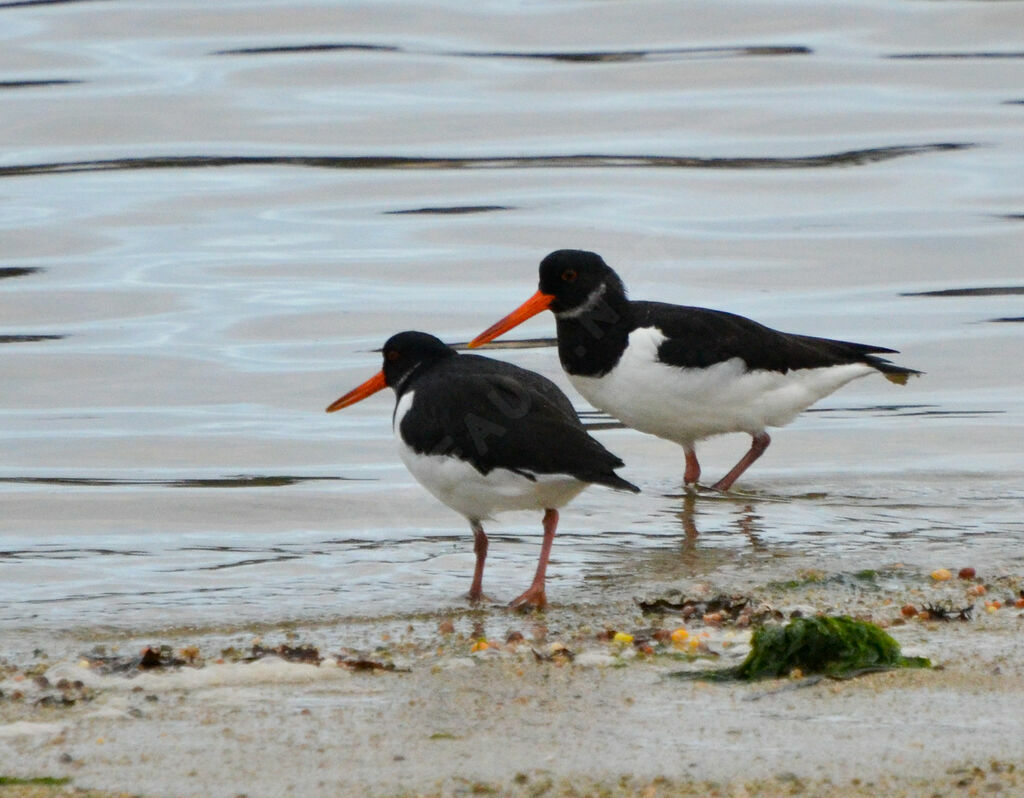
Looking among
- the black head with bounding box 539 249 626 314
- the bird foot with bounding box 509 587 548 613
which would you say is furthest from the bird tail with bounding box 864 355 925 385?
the bird foot with bounding box 509 587 548 613

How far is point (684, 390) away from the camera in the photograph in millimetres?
7570

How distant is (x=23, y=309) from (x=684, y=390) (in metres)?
6.35

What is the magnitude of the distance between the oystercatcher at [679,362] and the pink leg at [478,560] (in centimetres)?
175

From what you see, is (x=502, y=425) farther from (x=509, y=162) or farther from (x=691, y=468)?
(x=509, y=162)

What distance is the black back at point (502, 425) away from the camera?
5441 millimetres

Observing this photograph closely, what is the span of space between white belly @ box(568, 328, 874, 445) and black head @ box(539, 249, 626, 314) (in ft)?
1.09

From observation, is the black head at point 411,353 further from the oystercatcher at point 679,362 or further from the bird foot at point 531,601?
the oystercatcher at point 679,362

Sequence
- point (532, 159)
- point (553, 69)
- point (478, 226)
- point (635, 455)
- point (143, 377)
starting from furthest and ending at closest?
1. point (553, 69)
2. point (532, 159)
3. point (478, 226)
4. point (143, 377)
5. point (635, 455)

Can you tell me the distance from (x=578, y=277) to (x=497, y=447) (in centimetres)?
244

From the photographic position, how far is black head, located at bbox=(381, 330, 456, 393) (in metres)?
6.31

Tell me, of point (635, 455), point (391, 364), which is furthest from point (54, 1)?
point (391, 364)

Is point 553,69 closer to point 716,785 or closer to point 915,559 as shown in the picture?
point 915,559

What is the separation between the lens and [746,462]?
8.11 metres

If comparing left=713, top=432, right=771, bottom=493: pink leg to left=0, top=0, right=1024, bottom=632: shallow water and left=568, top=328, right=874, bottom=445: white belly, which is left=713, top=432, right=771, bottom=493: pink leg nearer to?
left=568, top=328, right=874, bottom=445: white belly
